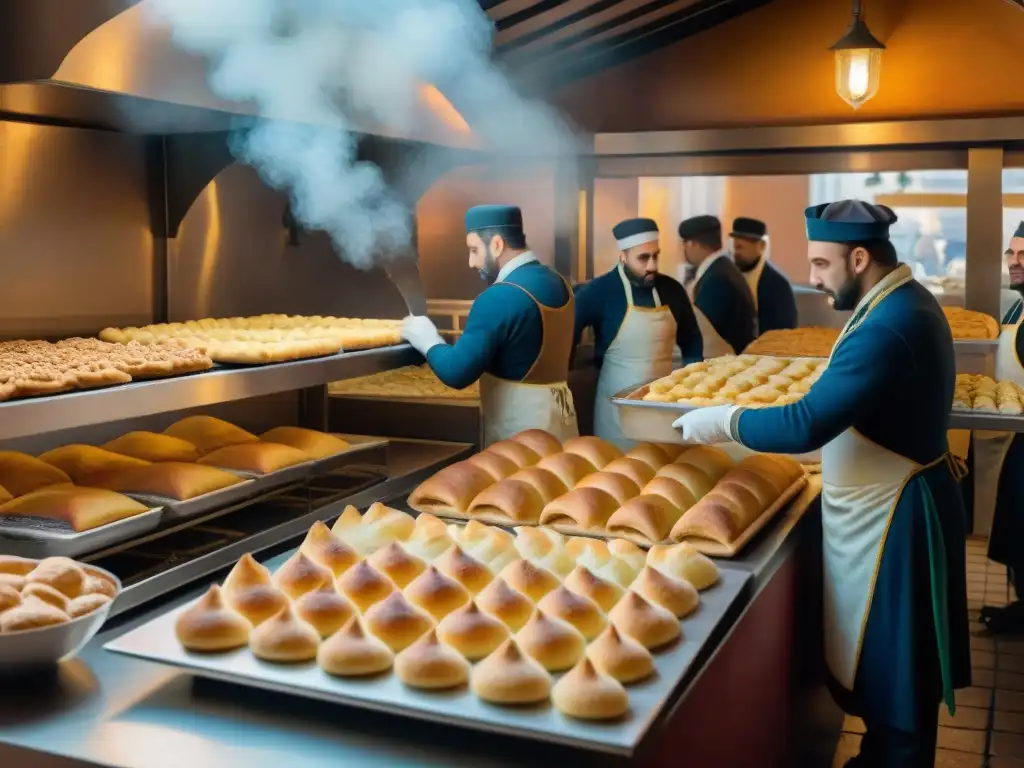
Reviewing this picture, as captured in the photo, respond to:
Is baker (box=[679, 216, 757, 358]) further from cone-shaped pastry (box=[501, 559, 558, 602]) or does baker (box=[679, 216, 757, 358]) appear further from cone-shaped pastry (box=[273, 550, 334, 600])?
cone-shaped pastry (box=[273, 550, 334, 600])

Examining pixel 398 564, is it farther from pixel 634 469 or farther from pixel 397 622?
pixel 634 469

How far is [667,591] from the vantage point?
1991mm

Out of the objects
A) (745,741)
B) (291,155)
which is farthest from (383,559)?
(291,155)

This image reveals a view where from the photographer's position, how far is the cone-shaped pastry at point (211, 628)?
1.76 metres

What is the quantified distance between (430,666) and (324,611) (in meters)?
0.26

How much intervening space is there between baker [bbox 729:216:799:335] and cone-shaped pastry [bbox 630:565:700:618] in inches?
184

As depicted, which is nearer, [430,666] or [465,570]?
[430,666]

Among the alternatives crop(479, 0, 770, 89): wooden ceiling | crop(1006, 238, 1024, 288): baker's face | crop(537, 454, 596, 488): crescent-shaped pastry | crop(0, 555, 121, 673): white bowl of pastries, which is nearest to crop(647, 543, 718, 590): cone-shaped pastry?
crop(537, 454, 596, 488): crescent-shaped pastry

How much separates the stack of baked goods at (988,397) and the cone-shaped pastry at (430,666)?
7.44ft

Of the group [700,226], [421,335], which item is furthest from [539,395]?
[700,226]

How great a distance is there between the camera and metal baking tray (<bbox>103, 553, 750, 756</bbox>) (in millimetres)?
1534

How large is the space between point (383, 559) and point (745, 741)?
2.77 ft

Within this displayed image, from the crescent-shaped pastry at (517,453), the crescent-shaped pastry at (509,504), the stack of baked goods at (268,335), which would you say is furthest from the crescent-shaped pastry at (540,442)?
the stack of baked goods at (268,335)

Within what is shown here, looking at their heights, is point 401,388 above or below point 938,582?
above
